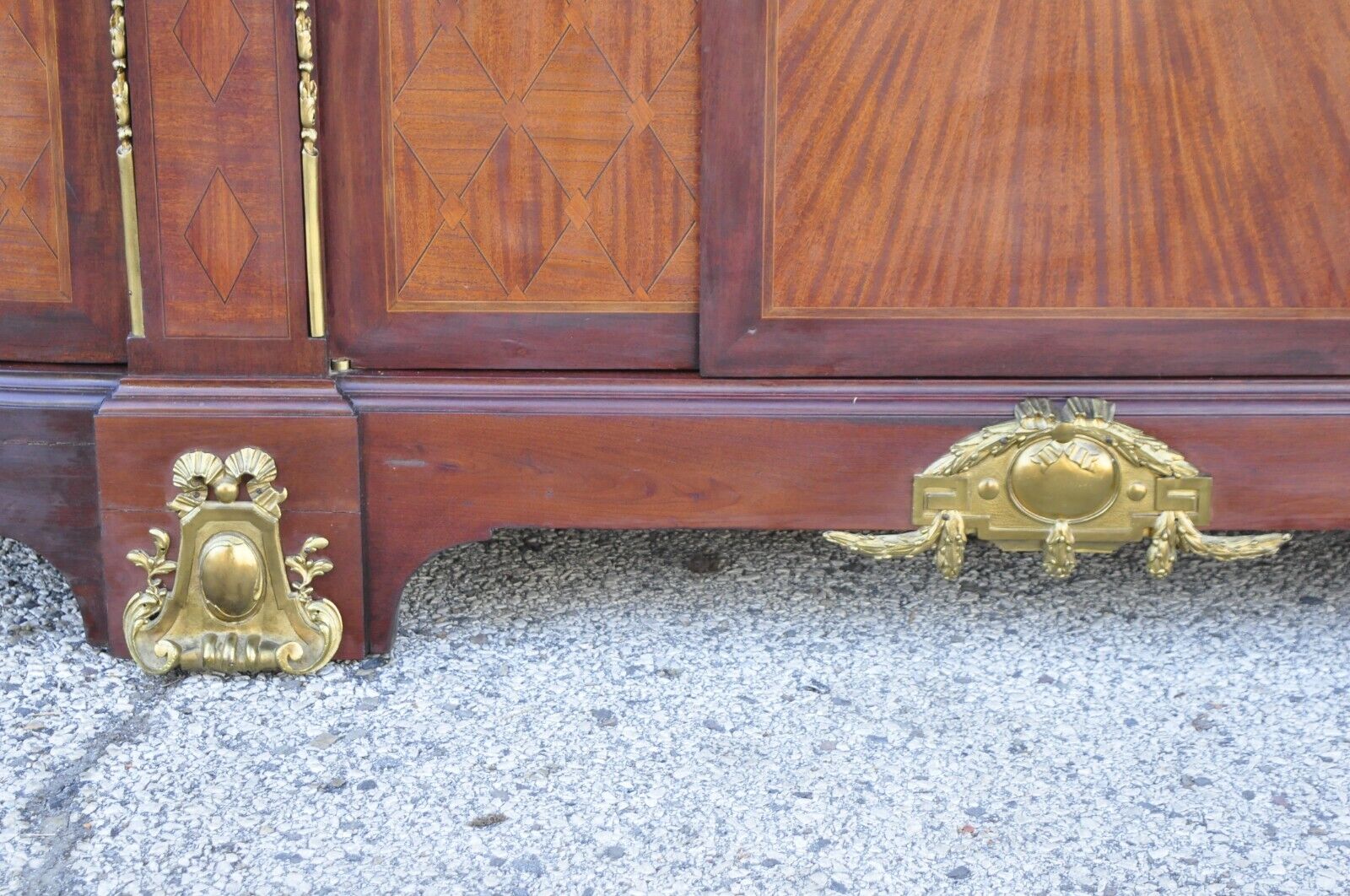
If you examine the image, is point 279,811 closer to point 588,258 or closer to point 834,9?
point 588,258

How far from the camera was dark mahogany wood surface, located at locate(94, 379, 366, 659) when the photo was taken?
1.00m

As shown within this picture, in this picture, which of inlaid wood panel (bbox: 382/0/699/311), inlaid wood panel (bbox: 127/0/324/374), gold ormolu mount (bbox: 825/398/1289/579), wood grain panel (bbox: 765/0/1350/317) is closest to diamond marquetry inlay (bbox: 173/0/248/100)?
inlaid wood panel (bbox: 127/0/324/374)

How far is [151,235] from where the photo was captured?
989mm

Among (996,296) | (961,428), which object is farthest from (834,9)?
(961,428)

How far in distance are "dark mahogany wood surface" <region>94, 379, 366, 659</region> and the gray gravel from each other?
0.46ft

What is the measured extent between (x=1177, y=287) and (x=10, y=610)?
1237mm

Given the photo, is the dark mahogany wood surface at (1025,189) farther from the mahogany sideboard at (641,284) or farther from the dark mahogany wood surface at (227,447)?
the dark mahogany wood surface at (227,447)

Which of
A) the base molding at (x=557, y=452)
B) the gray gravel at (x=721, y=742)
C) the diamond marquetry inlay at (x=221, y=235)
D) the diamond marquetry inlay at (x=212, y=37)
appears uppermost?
the diamond marquetry inlay at (x=212, y=37)

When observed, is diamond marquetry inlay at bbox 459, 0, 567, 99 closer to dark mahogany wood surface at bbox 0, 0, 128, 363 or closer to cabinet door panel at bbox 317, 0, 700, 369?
cabinet door panel at bbox 317, 0, 700, 369

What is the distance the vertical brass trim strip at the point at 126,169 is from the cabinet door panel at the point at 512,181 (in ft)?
0.57

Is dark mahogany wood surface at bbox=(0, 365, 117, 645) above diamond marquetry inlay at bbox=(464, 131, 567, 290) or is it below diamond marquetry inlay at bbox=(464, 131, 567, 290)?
below

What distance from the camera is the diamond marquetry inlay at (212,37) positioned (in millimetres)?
951

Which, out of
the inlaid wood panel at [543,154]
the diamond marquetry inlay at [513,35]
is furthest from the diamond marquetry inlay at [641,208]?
the diamond marquetry inlay at [513,35]

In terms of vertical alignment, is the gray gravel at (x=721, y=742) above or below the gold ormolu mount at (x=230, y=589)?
below
